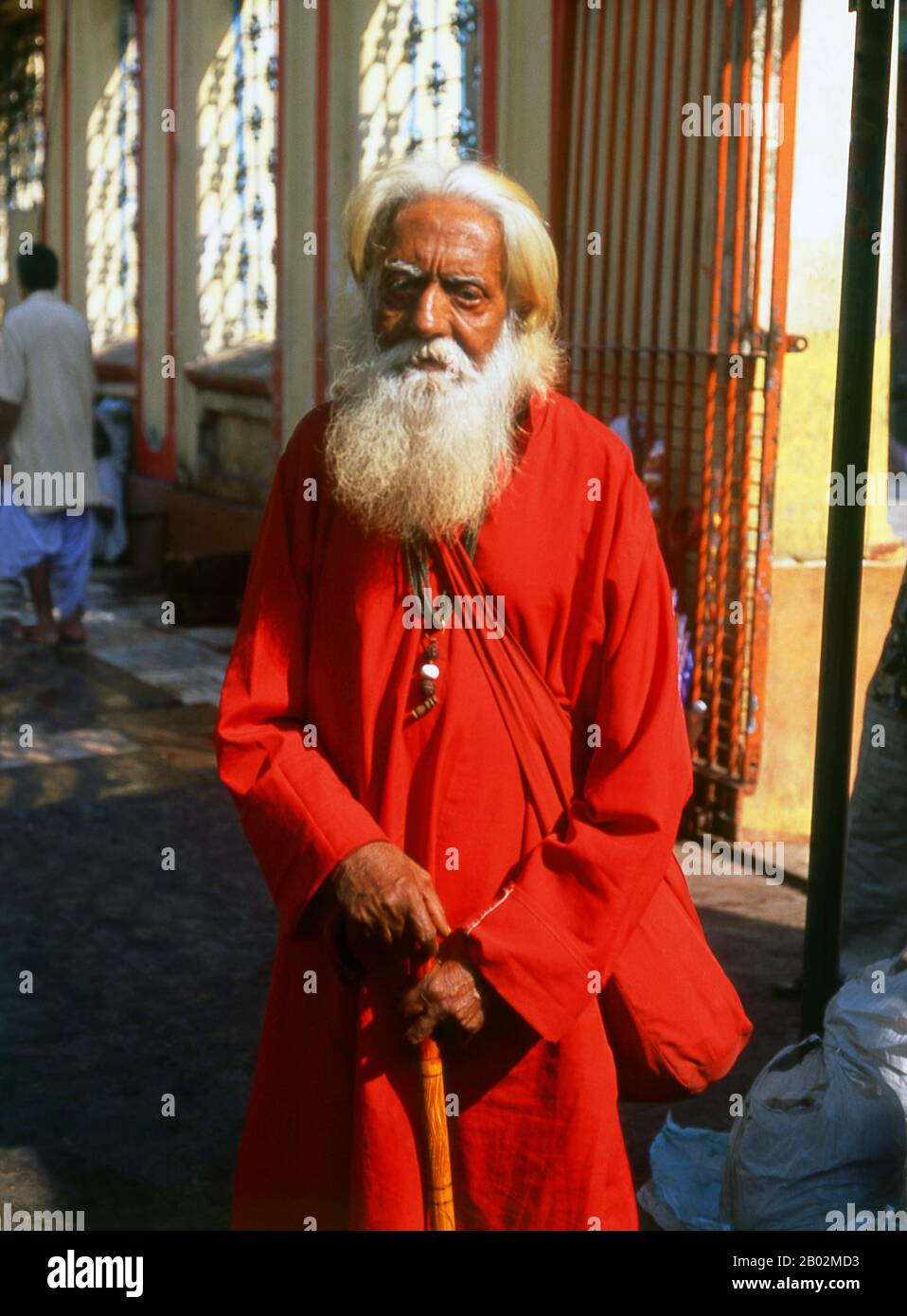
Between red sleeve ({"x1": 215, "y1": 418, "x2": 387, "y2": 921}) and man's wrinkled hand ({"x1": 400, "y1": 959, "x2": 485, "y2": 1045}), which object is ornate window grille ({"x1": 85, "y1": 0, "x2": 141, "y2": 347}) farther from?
man's wrinkled hand ({"x1": 400, "y1": 959, "x2": 485, "y2": 1045})

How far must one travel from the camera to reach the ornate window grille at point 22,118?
1473cm

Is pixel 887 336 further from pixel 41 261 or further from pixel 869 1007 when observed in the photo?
pixel 41 261

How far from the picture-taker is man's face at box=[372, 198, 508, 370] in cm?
246

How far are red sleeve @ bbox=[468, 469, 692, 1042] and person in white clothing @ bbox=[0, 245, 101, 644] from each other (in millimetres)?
7446

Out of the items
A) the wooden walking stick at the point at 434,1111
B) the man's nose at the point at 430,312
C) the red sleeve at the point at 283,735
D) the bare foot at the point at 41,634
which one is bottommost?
the bare foot at the point at 41,634

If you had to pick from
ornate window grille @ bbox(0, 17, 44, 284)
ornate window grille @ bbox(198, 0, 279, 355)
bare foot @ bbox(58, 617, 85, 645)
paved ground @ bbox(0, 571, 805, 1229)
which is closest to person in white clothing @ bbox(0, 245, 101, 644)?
bare foot @ bbox(58, 617, 85, 645)

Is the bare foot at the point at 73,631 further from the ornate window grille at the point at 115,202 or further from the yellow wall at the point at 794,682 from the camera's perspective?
the yellow wall at the point at 794,682

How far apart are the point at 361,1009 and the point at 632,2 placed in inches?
202

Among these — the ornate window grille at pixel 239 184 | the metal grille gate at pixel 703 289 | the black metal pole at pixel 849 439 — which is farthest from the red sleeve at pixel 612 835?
the ornate window grille at pixel 239 184

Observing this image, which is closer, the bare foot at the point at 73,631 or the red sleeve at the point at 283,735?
the red sleeve at the point at 283,735

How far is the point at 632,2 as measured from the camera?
256 inches

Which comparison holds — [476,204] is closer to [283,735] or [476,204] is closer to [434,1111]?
[283,735]

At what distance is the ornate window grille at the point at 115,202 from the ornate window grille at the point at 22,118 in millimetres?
1269

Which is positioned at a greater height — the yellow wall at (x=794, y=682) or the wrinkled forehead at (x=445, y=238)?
the wrinkled forehead at (x=445, y=238)
